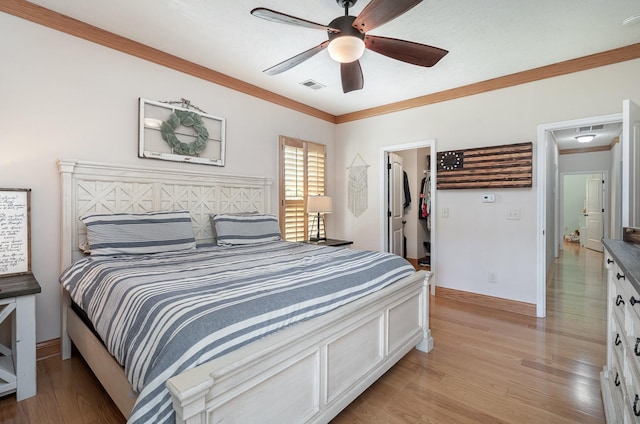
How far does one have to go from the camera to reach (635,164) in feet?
7.77

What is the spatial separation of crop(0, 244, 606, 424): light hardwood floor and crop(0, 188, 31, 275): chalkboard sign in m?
0.77

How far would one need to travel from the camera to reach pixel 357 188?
4.91 m

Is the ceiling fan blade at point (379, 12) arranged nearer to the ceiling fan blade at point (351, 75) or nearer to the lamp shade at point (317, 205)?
the ceiling fan blade at point (351, 75)

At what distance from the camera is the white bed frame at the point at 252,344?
1121 millimetres

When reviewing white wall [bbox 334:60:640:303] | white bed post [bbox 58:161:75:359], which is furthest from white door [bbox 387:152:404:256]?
white bed post [bbox 58:161:75:359]

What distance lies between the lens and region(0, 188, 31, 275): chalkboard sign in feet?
7.20

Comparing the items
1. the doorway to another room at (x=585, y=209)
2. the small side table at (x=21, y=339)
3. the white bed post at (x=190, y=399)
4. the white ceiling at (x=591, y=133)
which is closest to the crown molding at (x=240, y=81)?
the white ceiling at (x=591, y=133)

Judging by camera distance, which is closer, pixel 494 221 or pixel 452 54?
pixel 452 54

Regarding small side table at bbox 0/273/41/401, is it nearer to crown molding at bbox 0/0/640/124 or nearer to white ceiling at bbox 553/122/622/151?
crown molding at bbox 0/0/640/124

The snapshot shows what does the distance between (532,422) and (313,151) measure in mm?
3852

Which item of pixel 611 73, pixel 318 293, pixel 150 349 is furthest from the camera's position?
pixel 611 73

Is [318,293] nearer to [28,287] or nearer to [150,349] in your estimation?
[150,349]

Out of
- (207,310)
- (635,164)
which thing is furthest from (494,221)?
(207,310)

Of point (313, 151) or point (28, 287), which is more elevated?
point (313, 151)
